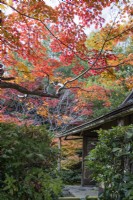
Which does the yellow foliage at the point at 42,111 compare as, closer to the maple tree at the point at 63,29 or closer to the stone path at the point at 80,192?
the maple tree at the point at 63,29

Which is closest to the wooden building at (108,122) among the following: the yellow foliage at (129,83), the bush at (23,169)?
the bush at (23,169)

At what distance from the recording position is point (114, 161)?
3.70m

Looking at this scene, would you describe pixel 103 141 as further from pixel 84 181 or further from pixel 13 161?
pixel 84 181

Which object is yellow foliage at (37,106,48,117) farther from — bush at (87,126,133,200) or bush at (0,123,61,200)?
bush at (0,123,61,200)

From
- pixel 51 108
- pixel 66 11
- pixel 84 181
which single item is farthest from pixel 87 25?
pixel 51 108

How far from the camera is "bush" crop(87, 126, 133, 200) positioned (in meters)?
3.40

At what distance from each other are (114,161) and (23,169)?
1.48m

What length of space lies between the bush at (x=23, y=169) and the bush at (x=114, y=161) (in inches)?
38.9

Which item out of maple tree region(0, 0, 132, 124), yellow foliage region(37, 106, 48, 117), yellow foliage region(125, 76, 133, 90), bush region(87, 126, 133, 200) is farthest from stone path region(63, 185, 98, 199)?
yellow foliage region(125, 76, 133, 90)

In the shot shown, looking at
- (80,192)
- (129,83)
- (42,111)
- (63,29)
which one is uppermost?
(63,29)

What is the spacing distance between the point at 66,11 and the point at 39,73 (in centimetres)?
309

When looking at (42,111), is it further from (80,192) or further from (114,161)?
(114,161)

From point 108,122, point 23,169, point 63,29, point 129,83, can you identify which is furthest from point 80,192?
point 129,83

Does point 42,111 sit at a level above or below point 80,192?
above
